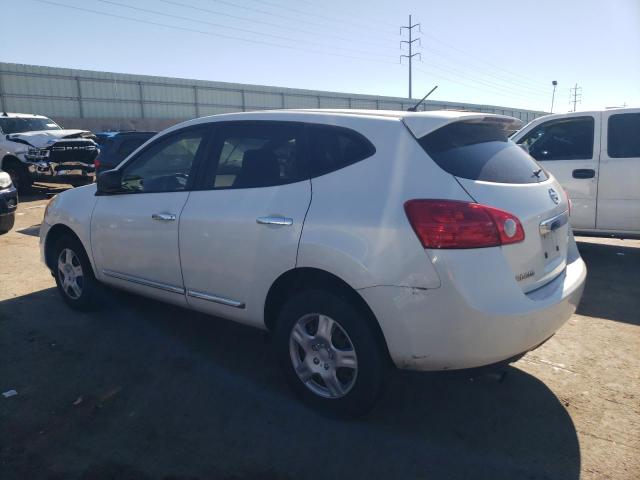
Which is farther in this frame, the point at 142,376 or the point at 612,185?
the point at 612,185

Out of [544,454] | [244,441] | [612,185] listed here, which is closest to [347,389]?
[244,441]

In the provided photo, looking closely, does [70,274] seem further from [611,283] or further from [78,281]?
[611,283]

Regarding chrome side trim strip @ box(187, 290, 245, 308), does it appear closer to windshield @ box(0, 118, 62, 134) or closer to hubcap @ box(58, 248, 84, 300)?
hubcap @ box(58, 248, 84, 300)

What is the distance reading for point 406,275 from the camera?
8.41 feet

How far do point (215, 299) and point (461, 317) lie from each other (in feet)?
5.63

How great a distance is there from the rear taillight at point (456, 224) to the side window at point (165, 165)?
1.90 meters

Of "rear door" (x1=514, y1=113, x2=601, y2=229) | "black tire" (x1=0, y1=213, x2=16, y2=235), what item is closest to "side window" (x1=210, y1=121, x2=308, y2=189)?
"rear door" (x1=514, y1=113, x2=601, y2=229)

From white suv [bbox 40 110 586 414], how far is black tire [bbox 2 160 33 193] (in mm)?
11035

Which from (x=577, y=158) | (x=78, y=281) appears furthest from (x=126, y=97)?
(x=577, y=158)

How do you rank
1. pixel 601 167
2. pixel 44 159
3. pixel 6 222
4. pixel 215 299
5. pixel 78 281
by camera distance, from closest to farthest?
pixel 215 299
pixel 78 281
pixel 601 167
pixel 6 222
pixel 44 159

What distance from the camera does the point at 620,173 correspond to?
19.9 ft

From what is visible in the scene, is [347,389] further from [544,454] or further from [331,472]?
[544,454]

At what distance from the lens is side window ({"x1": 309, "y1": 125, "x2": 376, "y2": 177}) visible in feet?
9.56

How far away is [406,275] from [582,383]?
1.75m
